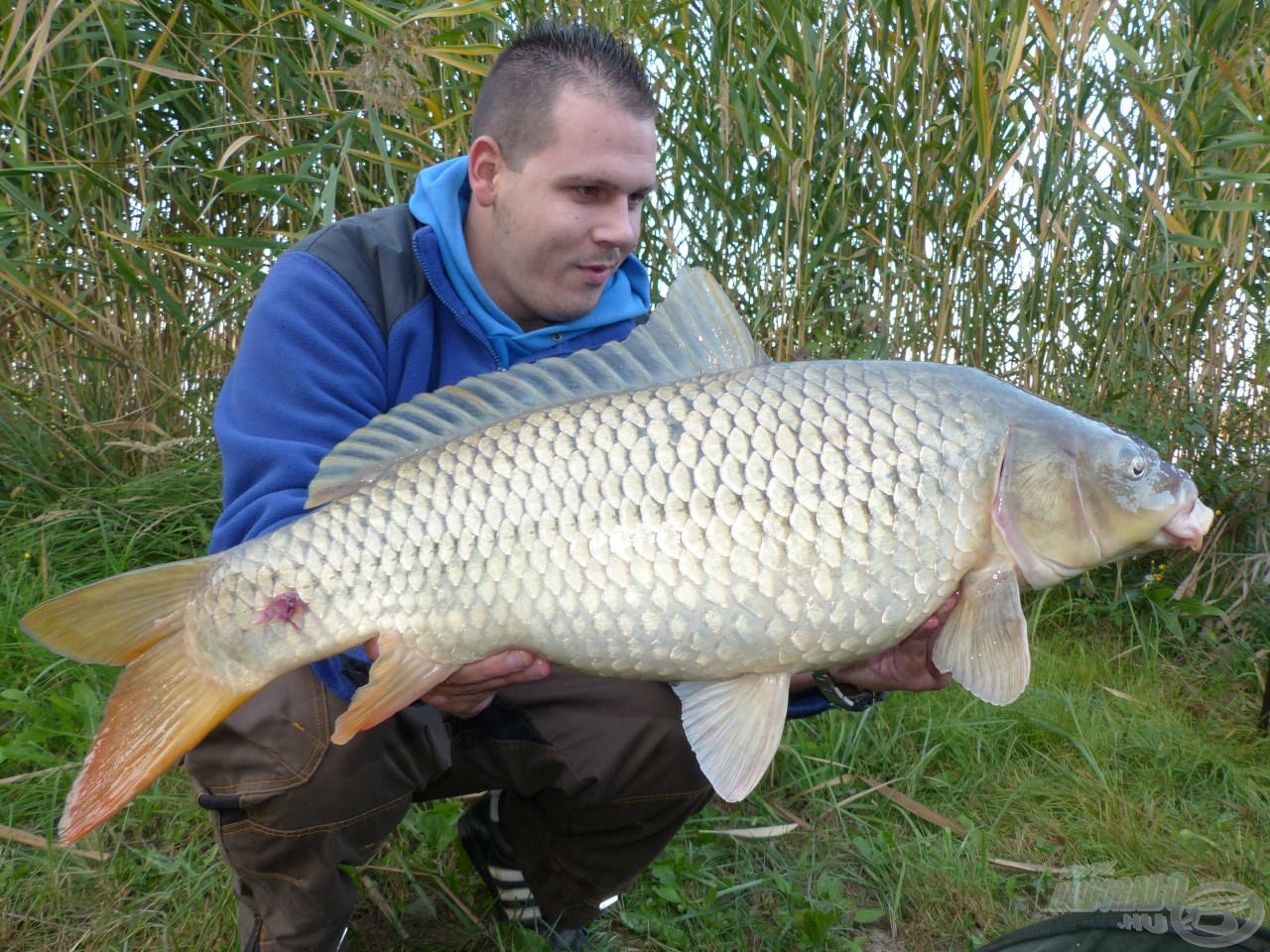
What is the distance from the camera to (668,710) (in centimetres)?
163

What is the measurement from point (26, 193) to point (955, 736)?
2.22m

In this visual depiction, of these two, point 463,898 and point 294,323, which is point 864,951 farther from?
point 294,323

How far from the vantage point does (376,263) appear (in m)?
1.67

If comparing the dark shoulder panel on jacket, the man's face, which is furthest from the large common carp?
the man's face

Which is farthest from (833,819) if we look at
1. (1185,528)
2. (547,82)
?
(547,82)

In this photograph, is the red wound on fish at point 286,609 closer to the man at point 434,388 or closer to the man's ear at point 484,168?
the man at point 434,388

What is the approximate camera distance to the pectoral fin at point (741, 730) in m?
1.28

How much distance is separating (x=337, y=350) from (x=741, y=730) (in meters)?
0.72

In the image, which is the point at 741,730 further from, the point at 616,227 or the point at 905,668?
the point at 616,227

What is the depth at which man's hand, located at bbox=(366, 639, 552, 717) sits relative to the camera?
132 centimetres

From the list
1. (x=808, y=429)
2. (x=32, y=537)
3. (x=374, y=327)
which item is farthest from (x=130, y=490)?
(x=808, y=429)

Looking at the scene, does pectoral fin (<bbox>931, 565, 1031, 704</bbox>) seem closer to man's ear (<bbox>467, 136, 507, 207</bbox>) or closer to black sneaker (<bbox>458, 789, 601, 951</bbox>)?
black sneaker (<bbox>458, 789, 601, 951</bbox>)

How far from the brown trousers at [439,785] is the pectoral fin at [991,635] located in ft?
1.53

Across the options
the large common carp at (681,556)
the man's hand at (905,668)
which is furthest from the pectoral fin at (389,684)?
the man's hand at (905,668)
